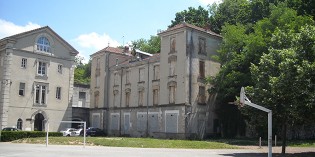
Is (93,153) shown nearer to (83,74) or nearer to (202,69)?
(202,69)

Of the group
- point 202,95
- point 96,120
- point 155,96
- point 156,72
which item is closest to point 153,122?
Answer: point 155,96

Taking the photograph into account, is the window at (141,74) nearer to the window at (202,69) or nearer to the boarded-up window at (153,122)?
the boarded-up window at (153,122)

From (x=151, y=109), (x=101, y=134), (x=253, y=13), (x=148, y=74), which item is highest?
(x=253, y=13)

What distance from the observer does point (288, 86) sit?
24.1m

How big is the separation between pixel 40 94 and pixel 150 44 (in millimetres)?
35043

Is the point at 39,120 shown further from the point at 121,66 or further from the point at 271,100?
the point at 271,100

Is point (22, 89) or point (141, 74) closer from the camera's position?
point (22, 89)

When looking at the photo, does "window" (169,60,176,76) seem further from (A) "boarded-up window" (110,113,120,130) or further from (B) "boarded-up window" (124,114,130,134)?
(A) "boarded-up window" (110,113,120,130)

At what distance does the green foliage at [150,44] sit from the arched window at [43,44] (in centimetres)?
2540

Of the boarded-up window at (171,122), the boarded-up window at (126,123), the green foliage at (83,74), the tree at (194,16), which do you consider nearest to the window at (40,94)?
the boarded-up window at (126,123)

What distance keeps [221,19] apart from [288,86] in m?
38.7

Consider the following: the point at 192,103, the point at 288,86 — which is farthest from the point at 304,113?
the point at 192,103

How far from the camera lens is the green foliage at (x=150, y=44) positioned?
7650 centimetres

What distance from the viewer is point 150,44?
274 ft
